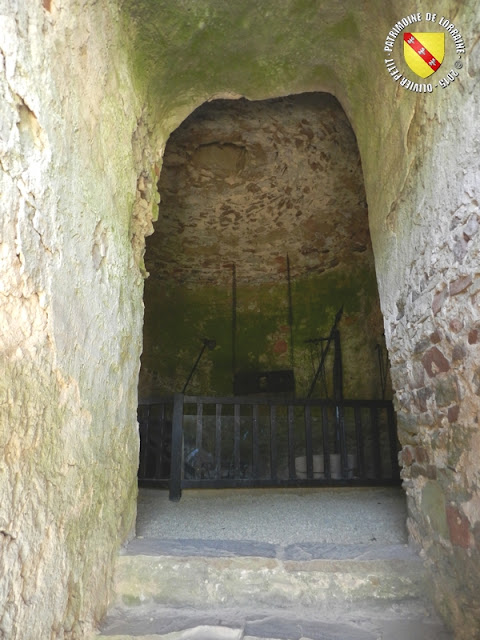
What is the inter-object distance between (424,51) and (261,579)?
2.08m

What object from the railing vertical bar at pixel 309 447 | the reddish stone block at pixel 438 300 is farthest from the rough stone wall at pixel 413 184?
the railing vertical bar at pixel 309 447

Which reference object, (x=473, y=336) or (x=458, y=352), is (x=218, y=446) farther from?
(x=473, y=336)

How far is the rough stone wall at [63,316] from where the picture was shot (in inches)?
48.1

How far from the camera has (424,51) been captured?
1.81 m

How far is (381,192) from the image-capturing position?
246cm

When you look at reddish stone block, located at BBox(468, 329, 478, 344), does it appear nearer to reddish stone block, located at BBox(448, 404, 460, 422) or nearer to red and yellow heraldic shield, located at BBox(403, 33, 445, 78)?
reddish stone block, located at BBox(448, 404, 460, 422)

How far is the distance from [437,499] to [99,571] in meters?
1.26

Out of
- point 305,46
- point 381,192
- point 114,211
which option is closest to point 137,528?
point 114,211

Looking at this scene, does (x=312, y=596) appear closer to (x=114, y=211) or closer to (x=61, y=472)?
(x=61, y=472)

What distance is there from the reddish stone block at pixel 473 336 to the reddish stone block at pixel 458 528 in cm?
60

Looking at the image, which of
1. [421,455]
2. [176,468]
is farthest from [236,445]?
[421,455]

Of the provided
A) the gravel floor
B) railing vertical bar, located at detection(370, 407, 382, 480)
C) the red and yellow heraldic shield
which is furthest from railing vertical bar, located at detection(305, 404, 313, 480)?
the red and yellow heraldic shield

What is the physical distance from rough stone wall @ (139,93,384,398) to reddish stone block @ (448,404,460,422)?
3783 mm

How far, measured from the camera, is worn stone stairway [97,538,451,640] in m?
1.75
